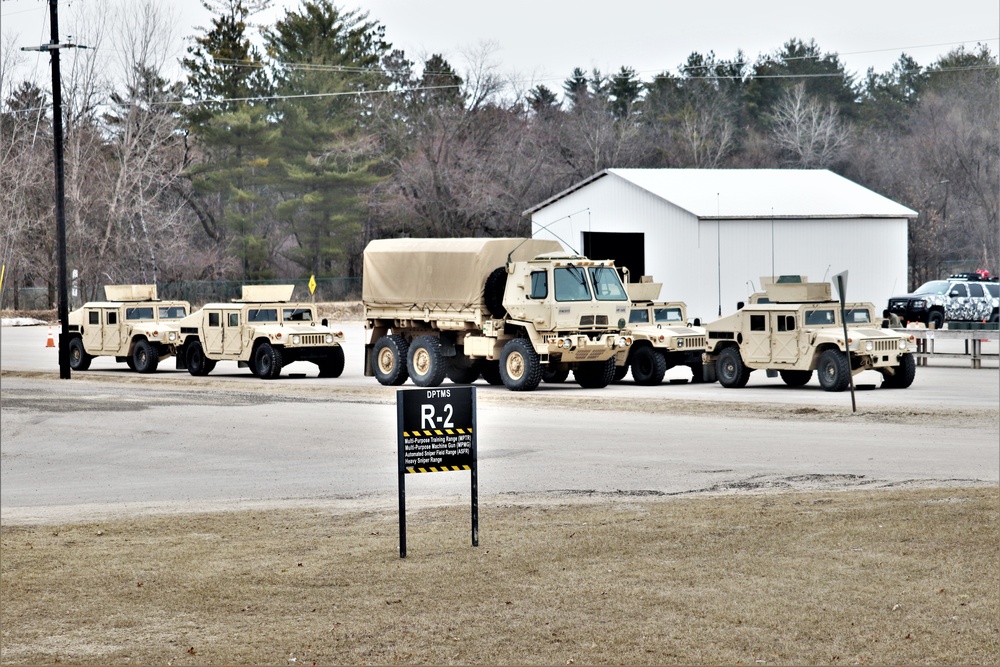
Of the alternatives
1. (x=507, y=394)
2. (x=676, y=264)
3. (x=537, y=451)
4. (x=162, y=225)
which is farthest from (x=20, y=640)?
(x=162, y=225)

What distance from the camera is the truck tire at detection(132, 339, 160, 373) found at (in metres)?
33.5

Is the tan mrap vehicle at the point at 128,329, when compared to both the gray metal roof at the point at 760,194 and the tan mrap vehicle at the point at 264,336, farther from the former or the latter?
the gray metal roof at the point at 760,194

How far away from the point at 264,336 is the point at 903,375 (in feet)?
43.7

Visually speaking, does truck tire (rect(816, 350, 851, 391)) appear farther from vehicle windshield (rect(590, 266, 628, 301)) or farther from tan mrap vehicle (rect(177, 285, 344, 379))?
tan mrap vehicle (rect(177, 285, 344, 379))

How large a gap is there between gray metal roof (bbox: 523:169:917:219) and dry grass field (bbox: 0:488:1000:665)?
1420 inches

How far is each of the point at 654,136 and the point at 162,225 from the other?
28.8 m

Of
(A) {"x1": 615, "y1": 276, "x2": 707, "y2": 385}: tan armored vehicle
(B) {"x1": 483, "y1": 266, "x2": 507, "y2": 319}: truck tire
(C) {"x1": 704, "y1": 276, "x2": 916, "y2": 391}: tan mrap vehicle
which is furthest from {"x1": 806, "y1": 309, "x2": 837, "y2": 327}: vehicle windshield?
(B) {"x1": 483, "y1": 266, "x2": 507, "y2": 319}: truck tire

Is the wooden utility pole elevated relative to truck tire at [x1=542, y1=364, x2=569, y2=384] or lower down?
elevated

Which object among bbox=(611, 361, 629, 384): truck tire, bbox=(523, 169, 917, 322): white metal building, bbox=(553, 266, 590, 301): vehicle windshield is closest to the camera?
bbox=(553, 266, 590, 301): vehicle windshield

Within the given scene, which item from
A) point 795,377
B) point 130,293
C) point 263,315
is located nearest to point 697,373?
point 795,377

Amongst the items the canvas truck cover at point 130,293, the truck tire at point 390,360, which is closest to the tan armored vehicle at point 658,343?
the truck tire at point 390,360

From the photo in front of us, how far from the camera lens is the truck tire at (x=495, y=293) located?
27578mm

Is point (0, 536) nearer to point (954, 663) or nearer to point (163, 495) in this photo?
point (163, 495)

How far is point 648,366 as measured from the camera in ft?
93.8
